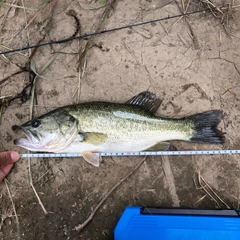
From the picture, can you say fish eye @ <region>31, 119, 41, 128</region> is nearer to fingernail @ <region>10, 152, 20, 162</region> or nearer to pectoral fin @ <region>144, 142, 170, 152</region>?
fingernail @ <region>10, 152, 20, 162</region>

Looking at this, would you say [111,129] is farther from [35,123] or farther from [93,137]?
[35,123]

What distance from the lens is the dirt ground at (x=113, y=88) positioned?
352 cm

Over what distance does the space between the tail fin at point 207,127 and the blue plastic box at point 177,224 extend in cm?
78

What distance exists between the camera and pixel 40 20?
385 centimetres

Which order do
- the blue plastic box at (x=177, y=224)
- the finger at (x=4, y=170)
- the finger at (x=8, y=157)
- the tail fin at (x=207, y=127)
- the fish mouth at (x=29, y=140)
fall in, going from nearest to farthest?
1. the blue plastic box at (x=177, y=224)
2. the fish mouth at (x=29, y=140)
3. the tail fin at (x=207, y=127)
4. the finger at (x=8, y=157)
5. the finger at (x=4, y=170)

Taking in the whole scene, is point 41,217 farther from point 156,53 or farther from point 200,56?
point 200,56

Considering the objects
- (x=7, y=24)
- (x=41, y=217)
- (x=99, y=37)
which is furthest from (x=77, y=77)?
(x=41, y=217)

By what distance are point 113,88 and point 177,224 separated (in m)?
1.74

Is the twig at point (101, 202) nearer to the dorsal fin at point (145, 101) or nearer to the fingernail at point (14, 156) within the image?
the dorsal fin at point (145, 101)

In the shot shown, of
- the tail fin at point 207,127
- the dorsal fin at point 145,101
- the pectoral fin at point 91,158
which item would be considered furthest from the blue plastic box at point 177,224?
the dorsal fin at point 145,101

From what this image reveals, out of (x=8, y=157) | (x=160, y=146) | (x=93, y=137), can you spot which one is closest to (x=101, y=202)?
(x=93, y=137)

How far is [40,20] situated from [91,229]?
272 cm

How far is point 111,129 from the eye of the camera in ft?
10.7

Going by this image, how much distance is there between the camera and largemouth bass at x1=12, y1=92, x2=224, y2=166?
3.23 metres
